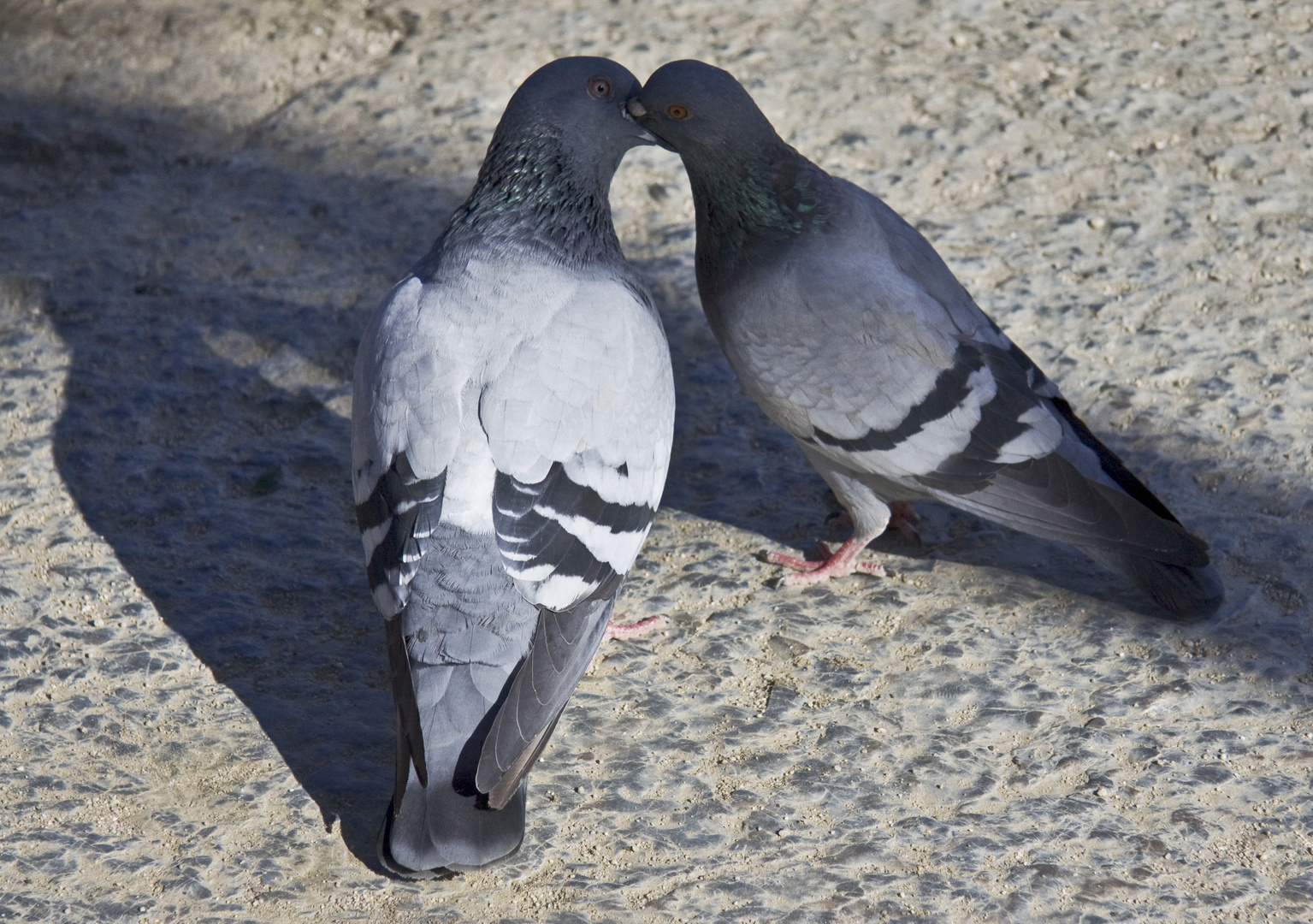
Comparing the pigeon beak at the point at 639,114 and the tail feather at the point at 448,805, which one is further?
the pigeon beak at the point at 639,114

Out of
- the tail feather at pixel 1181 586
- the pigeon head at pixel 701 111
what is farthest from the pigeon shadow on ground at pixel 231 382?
the tail feather at pixel 1181 586

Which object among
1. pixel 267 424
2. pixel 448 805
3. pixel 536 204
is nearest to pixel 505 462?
pixel 448 805

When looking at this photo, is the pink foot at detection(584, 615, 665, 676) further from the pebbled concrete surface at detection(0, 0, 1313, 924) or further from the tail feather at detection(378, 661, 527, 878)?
the tail feather at detection(378, 661, 527, 878)

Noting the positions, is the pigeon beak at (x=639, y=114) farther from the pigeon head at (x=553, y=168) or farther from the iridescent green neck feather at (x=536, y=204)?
the iridescent green neck feather at (x=536, y=204)

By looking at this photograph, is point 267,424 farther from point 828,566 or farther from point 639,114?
point 828,566

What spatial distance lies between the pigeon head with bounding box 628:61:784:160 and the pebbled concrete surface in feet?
3.47

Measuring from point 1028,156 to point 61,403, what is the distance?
149 inches

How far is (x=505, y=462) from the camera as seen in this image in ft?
9.42

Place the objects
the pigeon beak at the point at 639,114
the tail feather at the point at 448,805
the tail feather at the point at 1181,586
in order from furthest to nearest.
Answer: the pigeon beak at the point at 639,114, the tail feather at the point at 1181,586, the tail feather at the point at 448,805

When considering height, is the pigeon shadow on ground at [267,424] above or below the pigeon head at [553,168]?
below

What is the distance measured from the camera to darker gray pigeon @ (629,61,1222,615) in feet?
10.8

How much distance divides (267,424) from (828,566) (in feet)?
6.38

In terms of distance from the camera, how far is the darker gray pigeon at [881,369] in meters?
3.31

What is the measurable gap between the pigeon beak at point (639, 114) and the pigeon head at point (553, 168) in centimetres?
1
